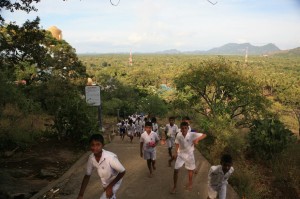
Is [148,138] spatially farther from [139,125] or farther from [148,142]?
[139,125]

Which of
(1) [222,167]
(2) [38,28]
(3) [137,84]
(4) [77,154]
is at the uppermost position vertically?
(2) [38,28]

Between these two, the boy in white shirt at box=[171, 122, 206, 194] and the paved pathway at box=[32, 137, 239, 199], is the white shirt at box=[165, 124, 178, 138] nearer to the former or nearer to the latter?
the paved pathway at box=[32, 137, 239, 199]

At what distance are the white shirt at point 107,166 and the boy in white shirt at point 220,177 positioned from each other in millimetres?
1844

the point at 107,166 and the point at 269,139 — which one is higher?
the point at 107,166

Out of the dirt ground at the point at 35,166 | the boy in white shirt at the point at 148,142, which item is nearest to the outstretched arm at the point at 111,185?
the dirt ground at the point at 35,166

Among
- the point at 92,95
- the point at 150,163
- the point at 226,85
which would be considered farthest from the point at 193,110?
the point at 150,163

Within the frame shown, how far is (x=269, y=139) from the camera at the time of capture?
10.7m

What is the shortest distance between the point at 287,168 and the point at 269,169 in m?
1.64

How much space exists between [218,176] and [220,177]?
42mm

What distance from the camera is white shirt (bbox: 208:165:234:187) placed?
516 centimetres

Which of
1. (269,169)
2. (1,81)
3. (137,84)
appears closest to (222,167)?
(269,169)

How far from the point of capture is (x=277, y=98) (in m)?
37.1

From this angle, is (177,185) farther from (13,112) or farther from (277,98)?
(277,98)

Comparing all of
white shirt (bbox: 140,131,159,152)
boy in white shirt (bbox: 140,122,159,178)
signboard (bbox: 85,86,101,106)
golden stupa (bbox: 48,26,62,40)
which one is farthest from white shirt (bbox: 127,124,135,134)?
golden stupa (bbox: 48,26,62,40)
